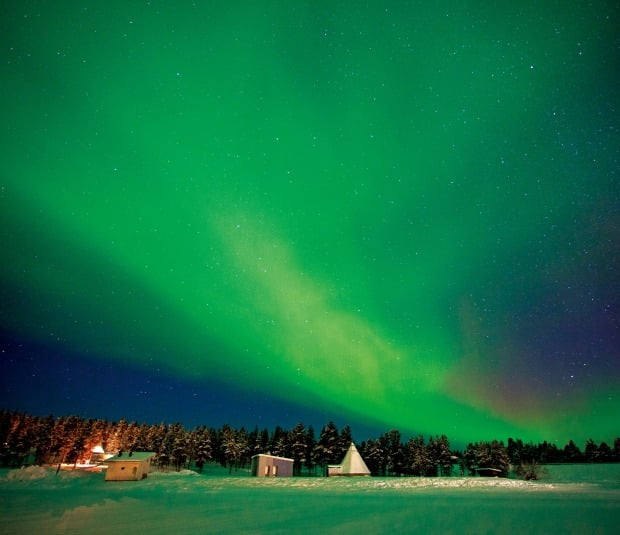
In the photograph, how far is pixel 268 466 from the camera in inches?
1908

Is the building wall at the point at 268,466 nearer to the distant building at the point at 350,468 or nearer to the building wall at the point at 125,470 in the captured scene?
the distant building at the point at 350,468

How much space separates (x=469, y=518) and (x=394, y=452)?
7798 centimetres

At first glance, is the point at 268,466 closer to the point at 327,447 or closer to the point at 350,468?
the point at 350,468

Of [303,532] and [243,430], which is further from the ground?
[243,430]

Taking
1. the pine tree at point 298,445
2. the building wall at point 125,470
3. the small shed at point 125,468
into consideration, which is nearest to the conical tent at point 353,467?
the pine tree at point 298,445

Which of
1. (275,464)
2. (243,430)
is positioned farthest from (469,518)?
(243,430)

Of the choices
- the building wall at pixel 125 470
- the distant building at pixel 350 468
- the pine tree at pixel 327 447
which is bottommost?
the building wall at pixel 125 470

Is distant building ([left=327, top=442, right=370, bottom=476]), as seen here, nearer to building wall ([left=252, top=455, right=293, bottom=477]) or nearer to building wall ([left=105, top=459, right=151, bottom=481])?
building wall ([left=252, top=455, right=293, bottom=477])

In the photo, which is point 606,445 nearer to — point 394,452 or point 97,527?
point 394,452

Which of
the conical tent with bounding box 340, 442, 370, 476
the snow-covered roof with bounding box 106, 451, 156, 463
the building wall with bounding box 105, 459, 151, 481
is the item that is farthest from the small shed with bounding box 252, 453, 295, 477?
the building wall with bounding box 105, 459, 151, 481

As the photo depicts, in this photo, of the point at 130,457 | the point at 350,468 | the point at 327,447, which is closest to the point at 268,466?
the point at 350,468

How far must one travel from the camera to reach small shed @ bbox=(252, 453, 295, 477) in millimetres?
47044

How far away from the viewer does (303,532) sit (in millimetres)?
9281

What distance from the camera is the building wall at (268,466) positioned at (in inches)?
1852
